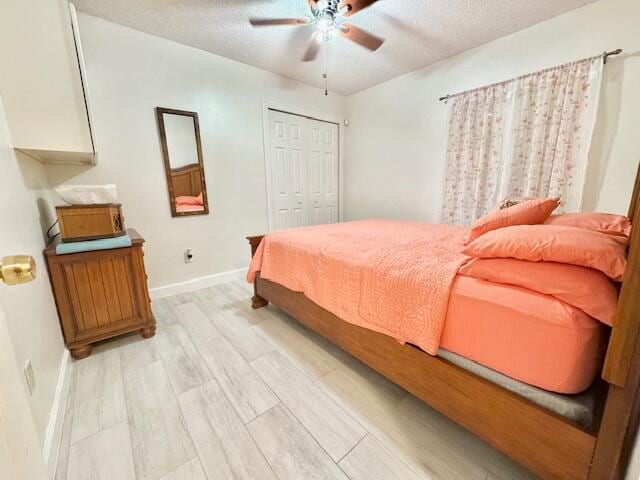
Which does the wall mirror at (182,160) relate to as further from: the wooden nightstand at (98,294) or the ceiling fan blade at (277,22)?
the ceiling fan blade at (277,22)

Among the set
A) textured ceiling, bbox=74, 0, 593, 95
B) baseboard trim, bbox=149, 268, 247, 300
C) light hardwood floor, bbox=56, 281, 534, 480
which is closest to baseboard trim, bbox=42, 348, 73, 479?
light hardwood floor, bbox=56, 281, 534, 480

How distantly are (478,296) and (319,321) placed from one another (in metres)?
1.01

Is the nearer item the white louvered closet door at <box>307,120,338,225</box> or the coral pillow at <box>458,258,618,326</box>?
the coral pillow at <box>458,258,618,326</box>

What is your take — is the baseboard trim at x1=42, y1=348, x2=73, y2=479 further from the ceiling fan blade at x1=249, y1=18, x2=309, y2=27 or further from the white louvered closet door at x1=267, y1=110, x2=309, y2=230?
the ceiling fan blade at x1=249, y1=18, x2=309, y2=27

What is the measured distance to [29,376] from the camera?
38.4 inches

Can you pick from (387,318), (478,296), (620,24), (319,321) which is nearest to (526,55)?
(620,24)

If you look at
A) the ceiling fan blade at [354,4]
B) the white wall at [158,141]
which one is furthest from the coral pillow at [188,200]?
the ceiling fan blade at [354,4]

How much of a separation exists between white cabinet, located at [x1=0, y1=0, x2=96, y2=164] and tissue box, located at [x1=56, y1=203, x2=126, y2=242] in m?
0.35

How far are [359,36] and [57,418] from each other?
3013 mm

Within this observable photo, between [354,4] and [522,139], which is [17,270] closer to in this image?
[354,4]

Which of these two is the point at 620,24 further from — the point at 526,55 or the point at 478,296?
the point at 478,296

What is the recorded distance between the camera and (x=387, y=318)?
121 cm

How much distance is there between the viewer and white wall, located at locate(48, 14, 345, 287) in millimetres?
2199

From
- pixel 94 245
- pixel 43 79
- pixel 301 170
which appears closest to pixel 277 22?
pixel 43 79
